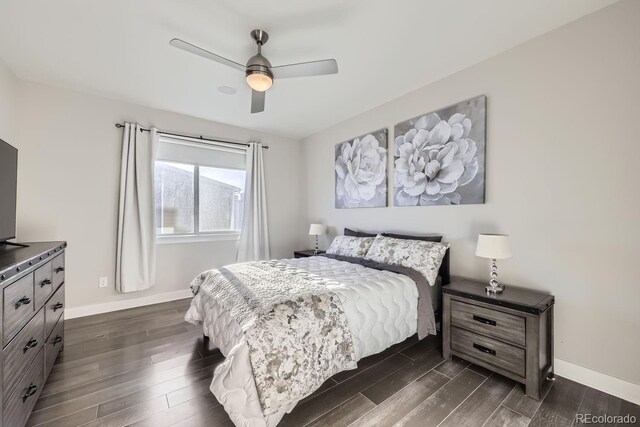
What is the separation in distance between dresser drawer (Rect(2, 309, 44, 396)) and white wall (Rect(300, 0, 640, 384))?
10.4ft

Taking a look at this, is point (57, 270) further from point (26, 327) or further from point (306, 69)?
point (306, 69)

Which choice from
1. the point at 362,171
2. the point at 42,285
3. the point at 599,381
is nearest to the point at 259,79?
the point at 362,171

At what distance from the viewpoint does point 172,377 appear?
1.96 m

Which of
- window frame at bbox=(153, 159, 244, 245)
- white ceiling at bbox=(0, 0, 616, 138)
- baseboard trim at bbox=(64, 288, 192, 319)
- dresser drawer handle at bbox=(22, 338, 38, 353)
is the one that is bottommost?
baseboard trim at bbox=(64, 288, 192, 319)

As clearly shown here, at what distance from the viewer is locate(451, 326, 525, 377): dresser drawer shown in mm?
1833

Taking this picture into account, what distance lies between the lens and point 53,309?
2.04 m

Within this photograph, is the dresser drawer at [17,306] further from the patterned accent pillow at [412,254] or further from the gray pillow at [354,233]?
the gray pillow at [354,233]

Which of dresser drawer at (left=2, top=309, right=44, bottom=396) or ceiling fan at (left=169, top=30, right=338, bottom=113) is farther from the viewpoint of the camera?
ceiling fan at (left=169, top=30, right=338, bottom=113)

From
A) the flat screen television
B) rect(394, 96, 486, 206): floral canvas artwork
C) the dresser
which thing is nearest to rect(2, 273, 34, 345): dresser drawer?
the dresser

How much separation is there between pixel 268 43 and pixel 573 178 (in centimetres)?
255

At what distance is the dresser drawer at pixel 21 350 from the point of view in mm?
1250

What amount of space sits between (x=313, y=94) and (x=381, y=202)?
5.05 ft

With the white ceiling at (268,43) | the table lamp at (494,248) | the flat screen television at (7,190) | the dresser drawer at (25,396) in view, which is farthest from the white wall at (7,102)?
the table lamp at (494,248)

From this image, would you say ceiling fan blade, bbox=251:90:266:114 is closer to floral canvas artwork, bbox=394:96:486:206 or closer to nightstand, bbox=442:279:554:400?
floral canvas artwork, bbox=394:96:486:206
